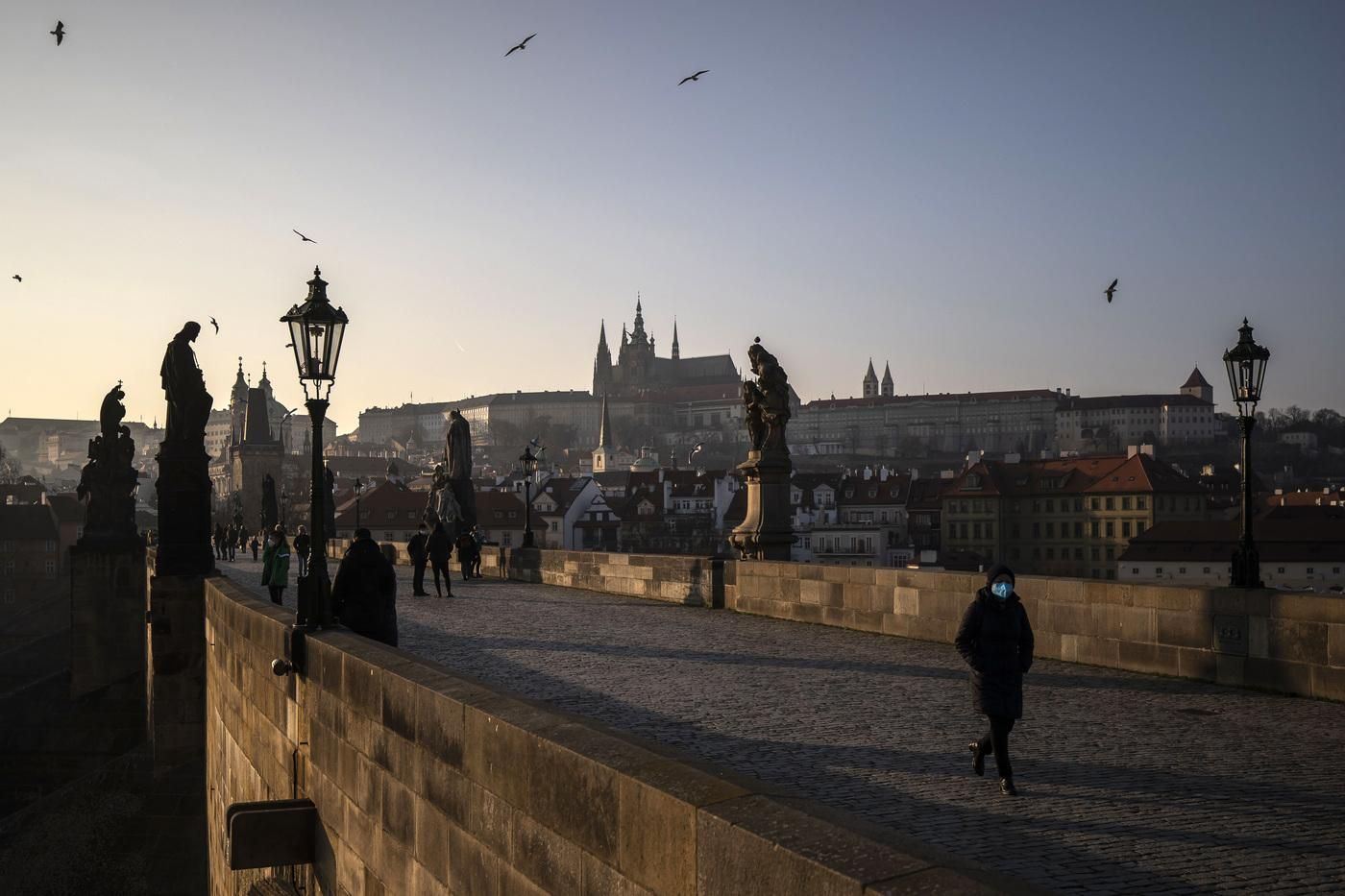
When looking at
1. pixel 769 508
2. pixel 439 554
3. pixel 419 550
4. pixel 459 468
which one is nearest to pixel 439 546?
pixel 439 554

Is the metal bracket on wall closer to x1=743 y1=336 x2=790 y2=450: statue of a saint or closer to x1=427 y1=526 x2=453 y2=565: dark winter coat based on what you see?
x1=743 y1=336 x2=790 y2=450: statue of a saint

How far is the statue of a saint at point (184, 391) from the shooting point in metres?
18.5

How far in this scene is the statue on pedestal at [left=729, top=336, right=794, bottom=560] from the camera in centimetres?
1684

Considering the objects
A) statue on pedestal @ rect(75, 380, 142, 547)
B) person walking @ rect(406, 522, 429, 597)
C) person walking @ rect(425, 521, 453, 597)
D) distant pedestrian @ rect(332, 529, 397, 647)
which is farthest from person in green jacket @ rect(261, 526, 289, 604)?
statue on pedestal @ rect(75, 380, 142, 547)

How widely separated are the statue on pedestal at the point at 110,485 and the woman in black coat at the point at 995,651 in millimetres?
27101

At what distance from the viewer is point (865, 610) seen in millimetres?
13812

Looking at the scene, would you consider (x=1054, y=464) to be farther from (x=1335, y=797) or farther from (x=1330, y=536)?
(x=1335, y=797)

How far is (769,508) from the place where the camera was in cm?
1695

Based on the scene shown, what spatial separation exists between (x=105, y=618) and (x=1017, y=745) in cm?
2524

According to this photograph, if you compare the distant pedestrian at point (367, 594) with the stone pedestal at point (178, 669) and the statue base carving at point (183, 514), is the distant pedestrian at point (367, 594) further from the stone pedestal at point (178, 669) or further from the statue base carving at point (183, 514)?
the statue base carving at point (183, 514)

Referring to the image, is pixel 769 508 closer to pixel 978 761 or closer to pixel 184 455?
pixel 184 455

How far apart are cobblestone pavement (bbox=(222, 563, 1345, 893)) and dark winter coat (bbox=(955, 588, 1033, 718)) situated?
427 mm

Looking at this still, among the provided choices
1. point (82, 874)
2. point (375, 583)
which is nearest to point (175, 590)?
point (82, 874)

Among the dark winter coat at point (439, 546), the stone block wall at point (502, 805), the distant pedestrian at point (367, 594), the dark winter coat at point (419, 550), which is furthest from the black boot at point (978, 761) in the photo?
the dark winter coat at point (419, 550)
